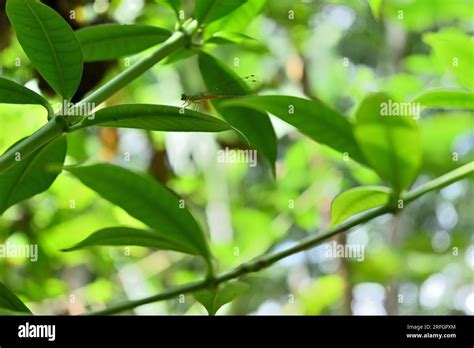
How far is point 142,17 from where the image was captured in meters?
0.93

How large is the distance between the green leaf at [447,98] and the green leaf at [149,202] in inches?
8.0

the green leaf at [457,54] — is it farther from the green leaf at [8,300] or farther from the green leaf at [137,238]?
the green leaf at [8,300]

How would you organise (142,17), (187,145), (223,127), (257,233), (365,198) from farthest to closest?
(187,145) < (257,233) < (142,17) < (365,198) < (223,127)

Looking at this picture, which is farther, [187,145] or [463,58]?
[187,145]

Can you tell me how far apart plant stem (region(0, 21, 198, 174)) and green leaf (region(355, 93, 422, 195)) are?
149 millimetres

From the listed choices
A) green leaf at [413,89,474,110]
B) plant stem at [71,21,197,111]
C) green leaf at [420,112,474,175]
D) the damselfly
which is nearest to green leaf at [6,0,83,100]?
plant stem at [71,21,197,111]

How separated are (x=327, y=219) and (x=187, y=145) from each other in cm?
33

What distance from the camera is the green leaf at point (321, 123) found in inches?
18.9

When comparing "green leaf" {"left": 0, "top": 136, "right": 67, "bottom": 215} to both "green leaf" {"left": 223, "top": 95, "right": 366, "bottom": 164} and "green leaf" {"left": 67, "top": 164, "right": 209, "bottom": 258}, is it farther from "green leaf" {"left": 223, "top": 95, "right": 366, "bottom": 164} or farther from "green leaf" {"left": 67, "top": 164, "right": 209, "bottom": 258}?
"green leaf" {"left": 223, "top": 95, "right": 366, "bottom": 164}

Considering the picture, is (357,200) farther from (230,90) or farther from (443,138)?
(443,138)

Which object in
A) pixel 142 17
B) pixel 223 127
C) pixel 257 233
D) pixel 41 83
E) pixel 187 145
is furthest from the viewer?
pixel 187 145

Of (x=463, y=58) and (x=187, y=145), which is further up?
(x=187, y=145)
